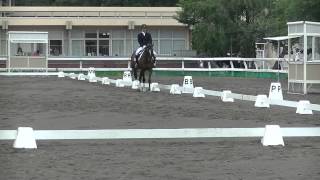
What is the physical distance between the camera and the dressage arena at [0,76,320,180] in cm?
848

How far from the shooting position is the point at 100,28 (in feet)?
212

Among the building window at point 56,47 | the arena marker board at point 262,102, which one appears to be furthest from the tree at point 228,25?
the arena marker board at point 262,102

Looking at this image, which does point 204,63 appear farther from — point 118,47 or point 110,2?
point 110,2

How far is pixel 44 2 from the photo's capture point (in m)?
81.1

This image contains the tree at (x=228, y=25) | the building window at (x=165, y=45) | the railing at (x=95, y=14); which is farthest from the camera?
the building window at (x=165, y=45)

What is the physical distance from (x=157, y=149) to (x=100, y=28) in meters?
54.8

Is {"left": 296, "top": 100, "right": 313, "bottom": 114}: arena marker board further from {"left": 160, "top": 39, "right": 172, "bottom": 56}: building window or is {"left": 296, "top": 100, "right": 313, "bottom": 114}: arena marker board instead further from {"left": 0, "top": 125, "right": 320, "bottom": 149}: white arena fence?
{"left": 160, "top": 39, "right": 172, "bottom": 56}: building window

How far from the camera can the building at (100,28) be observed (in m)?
63.3

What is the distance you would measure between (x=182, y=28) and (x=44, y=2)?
23656 mm

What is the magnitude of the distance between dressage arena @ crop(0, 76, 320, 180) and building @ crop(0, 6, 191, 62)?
1823 inches

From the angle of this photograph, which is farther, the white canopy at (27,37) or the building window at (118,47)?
the building window at (118,47)

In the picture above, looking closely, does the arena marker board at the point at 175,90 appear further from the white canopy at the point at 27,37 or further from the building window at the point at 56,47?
the building window at the point at 56,47

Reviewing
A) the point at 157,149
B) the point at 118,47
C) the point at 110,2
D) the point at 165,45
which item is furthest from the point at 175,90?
the point at 110,2

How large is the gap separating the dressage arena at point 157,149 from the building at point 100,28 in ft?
152
